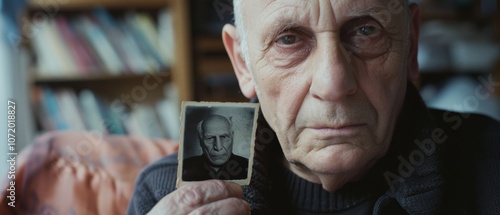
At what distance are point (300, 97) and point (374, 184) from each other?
23 cm

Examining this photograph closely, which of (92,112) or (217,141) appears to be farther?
(92,112)

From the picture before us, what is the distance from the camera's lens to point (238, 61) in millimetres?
951

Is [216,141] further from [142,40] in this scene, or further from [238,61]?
[142,40]

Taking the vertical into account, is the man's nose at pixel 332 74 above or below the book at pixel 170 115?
above

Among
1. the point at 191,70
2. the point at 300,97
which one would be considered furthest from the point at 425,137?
the point at 191,70

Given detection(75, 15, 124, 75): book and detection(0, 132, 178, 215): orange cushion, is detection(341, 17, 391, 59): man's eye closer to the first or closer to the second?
detection(0, 132, 178, 215): orange cushion

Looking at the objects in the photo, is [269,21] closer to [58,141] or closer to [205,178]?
[205,178]

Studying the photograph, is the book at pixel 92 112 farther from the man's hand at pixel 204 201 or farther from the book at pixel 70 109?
the man's hand at pixel 204 201

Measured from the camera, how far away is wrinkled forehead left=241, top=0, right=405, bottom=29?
2.43ft

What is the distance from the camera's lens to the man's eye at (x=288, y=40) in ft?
2.56

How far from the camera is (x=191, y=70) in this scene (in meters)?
2.45

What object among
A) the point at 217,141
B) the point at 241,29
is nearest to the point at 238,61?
A: the point at 241,29

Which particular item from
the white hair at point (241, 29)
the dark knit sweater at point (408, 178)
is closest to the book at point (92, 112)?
the dark knit sweater at point (408, 178)

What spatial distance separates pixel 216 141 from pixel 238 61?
0.73 feet
